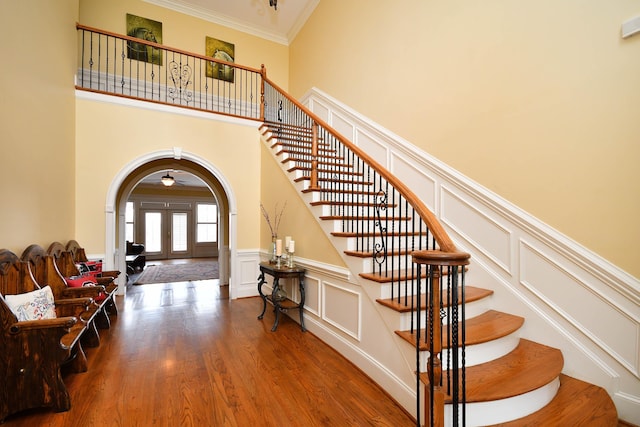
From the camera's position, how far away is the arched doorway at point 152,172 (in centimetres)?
454

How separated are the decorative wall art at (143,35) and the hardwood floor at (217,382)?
16.9 ft

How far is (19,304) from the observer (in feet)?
7.22

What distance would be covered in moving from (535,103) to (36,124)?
476cm

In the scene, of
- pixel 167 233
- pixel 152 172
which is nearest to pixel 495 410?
pixel 152 172

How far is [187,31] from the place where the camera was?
20.9 feet

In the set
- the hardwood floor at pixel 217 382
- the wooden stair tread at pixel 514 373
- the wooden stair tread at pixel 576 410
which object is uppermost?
the wooden stair tread at pixel 514 373

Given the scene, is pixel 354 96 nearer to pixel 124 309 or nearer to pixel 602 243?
pixel 602 243

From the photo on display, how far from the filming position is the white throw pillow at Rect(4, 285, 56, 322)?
2.17 m

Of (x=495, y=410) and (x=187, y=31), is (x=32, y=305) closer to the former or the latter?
(x=495, y=410)

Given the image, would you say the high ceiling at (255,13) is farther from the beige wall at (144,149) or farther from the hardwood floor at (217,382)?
the hardwood floor at (217,382)

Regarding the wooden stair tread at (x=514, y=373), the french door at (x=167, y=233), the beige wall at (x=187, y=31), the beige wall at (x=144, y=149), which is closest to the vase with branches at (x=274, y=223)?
the beige wall at (x=144, y=149)

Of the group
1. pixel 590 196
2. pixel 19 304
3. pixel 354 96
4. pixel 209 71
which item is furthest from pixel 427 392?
pixel 209 71

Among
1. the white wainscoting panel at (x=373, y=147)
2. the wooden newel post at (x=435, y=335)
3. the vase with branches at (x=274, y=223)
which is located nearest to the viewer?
the wooden newel post at (x=435, y=335)

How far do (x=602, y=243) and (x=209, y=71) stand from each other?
7274 mm
